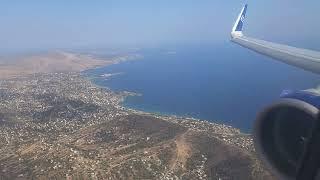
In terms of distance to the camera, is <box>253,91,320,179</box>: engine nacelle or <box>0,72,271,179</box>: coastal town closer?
<box>253,91,320,179</box>: engine nacelle

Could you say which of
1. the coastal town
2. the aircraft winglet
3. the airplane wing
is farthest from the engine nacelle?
the coastal town

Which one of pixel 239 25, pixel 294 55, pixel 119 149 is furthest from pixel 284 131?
pixel 119 149

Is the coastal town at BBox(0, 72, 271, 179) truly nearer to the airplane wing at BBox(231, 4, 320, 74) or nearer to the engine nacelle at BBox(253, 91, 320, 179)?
the airplane wing at BBox(231, 4, 320, 74)

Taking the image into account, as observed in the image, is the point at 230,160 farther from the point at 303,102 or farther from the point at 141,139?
the point at 303,102

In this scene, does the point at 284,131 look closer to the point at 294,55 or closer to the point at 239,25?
the point at 294,55

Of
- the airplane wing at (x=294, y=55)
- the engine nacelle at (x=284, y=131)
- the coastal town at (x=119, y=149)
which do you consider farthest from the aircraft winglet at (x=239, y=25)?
the engine nacelle at (x=284, y=131)

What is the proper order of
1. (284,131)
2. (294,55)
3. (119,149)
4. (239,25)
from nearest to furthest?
(284,131) → (294,55) → (239,25) → (119,149)

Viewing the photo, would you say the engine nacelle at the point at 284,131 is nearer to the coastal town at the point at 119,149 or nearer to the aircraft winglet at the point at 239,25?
the aircraft winglet at the point at 239,25
